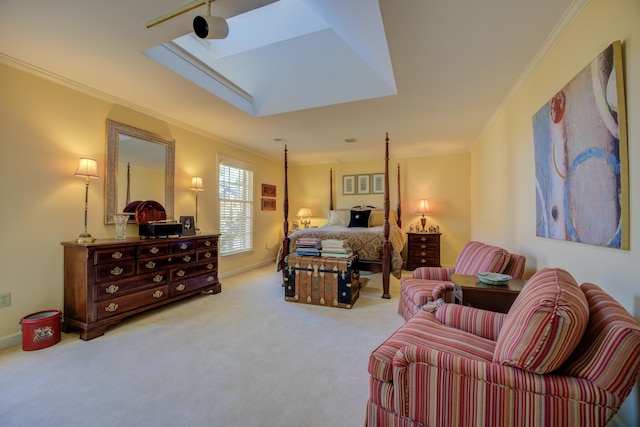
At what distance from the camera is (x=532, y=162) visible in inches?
93.0

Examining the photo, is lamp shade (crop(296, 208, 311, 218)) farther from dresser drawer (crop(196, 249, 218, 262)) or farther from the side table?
the side table

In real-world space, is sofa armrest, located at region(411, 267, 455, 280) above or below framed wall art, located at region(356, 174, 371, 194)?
below

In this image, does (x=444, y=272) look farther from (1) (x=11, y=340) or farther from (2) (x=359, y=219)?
(1) (x=11, y=340)

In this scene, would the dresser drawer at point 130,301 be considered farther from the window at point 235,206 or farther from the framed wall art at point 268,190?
the framed wall art at point 268,190

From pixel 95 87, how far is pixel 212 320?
2.74 metres

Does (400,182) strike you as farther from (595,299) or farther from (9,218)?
(9,218)

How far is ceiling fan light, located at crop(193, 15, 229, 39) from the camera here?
5.66ft

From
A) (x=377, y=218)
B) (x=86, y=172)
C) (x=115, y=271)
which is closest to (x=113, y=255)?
(x=115, y=271)

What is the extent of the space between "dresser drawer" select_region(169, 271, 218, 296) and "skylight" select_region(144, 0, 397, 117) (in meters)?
2.26

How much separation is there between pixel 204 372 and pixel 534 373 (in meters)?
1.98

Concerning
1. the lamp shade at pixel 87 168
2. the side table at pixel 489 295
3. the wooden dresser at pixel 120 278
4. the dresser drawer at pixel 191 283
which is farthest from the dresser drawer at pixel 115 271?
the side table at pixel 489 295

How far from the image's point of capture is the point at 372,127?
13.5 feet

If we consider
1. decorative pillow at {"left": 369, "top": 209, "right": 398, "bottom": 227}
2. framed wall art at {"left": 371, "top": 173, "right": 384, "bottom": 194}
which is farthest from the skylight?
framed wall art at {"left": 371, "top": 173, "right": 384, "bottom": 194}

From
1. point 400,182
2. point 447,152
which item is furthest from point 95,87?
point 447,152
